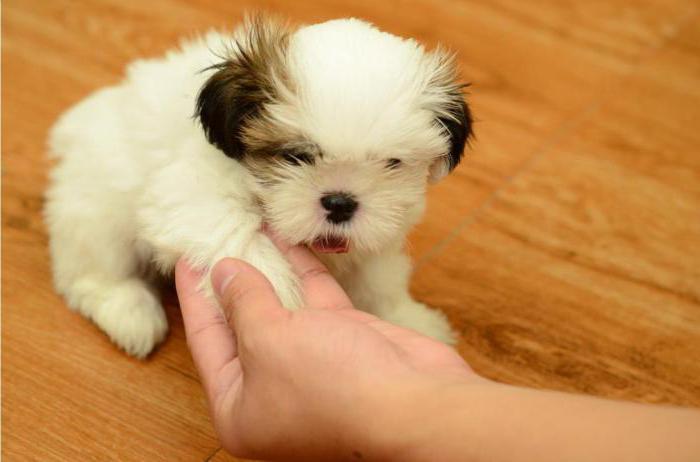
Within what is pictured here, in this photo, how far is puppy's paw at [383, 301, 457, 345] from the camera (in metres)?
1.54

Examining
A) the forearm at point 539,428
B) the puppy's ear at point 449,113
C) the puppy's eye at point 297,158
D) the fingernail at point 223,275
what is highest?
the puppy's ear at point 449,113

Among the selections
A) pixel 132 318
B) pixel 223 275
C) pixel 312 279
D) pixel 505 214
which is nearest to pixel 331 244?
pixel 312 279

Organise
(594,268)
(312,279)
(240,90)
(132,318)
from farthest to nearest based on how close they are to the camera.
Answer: (594,268), (132,318), (312,279), (240,90)

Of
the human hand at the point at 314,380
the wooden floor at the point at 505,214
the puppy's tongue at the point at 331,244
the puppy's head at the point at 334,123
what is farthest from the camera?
the wooden floor at the point at 505,214

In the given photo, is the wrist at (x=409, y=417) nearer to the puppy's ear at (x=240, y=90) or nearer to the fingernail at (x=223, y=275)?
the fingernail at (x=223, y=275)

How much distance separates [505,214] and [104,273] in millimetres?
943

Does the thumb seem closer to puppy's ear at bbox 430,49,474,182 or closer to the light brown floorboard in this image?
puppy's ear at bbox 430,49,474,182

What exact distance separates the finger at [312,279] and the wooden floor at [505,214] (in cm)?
32

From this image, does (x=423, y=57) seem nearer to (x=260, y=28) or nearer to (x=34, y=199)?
(x=260, y=28)

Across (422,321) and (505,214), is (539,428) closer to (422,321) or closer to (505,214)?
(422,321)

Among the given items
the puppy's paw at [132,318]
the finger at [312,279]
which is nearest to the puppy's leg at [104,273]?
the puppy's paw at [132,318]

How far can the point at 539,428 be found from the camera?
0.88m

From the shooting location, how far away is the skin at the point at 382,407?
2.83ft

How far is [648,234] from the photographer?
1.87 meters
